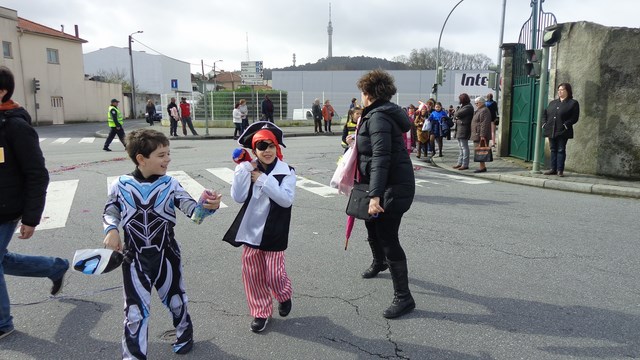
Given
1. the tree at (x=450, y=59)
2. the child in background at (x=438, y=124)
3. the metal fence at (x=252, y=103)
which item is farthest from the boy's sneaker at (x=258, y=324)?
the tree at (x=450, y=59)

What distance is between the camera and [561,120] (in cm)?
927

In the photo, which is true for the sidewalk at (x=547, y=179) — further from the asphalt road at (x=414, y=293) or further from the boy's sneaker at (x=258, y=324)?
the boy's sneaker at (x=258, y=324)

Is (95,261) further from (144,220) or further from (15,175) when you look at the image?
(15,175)

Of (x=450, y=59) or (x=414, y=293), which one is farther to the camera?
(x=450, y=59)

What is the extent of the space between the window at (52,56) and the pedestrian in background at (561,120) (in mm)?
36037

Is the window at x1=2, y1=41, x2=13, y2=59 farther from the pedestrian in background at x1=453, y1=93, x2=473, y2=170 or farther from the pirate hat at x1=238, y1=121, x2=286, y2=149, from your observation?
the pirate hat at x1=238, y1=121, x2=286, y2=149

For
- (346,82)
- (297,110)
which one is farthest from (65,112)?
(346,82)

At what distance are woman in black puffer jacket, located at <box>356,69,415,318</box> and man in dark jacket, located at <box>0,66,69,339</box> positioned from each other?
2.34 metres

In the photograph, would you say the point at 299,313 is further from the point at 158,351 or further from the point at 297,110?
the point at 297,110

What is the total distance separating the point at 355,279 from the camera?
14.3 ft

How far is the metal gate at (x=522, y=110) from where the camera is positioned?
466 inches

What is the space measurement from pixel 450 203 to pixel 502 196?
1330mm

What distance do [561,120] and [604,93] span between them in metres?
1.43

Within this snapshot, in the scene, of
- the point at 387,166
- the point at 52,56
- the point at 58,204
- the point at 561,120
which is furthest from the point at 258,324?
the point at 52,56
